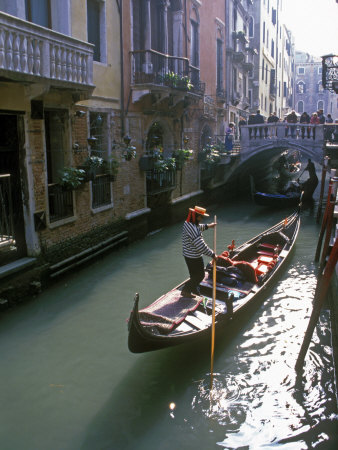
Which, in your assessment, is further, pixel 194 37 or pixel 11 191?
pixel 194 37

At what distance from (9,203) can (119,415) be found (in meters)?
3.21

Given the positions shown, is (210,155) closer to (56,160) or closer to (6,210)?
(56,160)

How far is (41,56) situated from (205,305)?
12.0 ft

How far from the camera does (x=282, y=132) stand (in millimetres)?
13805

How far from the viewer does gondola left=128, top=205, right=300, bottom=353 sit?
4.18 metres

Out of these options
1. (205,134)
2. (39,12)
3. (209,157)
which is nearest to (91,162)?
(39,12)

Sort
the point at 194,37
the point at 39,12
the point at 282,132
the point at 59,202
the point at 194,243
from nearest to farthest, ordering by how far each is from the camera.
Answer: the point at 194,243 < the point at 39,12 < the point at 59,202 < the point at 194,37 < the point at 282,132

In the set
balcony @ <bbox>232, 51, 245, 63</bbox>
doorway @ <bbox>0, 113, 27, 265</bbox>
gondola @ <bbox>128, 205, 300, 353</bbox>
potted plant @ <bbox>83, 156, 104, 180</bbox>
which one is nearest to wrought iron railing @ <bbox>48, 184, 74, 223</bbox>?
potted plant @ <bbox>83, 156, 104, 180</bbox>

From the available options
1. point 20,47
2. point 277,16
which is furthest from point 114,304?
point 277,16

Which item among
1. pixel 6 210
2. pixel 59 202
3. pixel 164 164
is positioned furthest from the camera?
pixel 164 164

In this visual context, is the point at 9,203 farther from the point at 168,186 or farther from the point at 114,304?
the point at 168,186

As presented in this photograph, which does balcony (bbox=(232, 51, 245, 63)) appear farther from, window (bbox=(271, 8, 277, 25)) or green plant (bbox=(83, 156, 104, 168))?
window (bbox=(271, 8, 277, 25))

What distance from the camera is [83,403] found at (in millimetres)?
4070

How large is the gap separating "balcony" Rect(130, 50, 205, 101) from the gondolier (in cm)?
441
